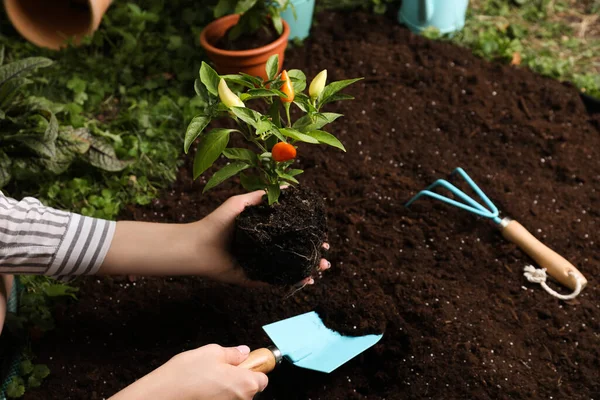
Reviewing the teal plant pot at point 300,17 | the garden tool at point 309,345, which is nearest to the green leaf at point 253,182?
the garden tool at point 309,345

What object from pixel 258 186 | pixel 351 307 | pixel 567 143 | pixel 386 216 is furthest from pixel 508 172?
pixel 258 186

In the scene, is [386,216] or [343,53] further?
[343,53]

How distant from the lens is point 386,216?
5.90 ft

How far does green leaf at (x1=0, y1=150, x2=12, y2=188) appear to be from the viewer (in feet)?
5.85

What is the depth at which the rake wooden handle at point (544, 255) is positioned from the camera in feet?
5.23

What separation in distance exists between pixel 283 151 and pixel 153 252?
20.6 inches

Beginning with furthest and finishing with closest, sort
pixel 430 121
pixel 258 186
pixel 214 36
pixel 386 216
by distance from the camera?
pixel 214 36 < pixel 430 121 < pixel 386 216 < pixel 258 186

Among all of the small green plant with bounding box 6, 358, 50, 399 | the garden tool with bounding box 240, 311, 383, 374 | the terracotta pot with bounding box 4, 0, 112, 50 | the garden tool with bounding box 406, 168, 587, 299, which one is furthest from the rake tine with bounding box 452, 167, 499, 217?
the terracotta pot with bounding box 4, 0, 112, 50

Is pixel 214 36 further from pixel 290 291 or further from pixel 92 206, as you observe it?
pixel 290 291

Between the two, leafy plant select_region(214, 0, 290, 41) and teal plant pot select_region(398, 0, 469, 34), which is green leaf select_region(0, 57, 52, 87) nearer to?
leafy plant select_region(214, 0, 290, 41)

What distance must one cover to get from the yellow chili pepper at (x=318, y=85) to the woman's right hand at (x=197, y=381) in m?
0.59

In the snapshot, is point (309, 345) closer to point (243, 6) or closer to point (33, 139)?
point (33, 139)

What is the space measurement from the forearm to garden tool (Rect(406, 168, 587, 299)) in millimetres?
708

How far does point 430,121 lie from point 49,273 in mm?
1380
